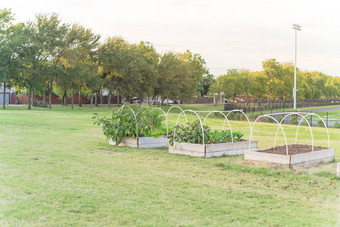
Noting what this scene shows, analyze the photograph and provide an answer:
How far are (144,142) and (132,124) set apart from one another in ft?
2.54

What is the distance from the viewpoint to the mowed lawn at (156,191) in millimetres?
6043

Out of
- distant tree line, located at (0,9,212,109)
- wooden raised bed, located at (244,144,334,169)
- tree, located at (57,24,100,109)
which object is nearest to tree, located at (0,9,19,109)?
distant tree line, located at (0,9,212,109)

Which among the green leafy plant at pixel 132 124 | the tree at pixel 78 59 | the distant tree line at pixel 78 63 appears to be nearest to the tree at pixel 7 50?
the distant tree line at pixel 78 63

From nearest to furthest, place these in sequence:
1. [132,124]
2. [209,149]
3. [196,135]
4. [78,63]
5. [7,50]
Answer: [209,149], [196,135], [132,124], [7,50], [78,63]

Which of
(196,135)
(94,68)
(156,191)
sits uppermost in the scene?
(94,68)

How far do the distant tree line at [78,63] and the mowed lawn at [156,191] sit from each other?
37.0 m

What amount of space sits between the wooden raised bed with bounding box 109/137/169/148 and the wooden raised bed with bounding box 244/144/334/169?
4.05 m

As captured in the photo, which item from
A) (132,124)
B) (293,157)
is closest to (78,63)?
(132,124)

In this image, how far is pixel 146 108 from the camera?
14789 mm

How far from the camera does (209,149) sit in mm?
11945

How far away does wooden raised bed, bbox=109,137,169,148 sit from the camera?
13766 mm

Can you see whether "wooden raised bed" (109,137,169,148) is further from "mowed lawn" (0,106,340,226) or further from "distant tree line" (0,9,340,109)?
"distant tree line" (0,9,340,109)

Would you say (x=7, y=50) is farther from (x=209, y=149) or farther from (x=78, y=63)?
(x=209, y=149)

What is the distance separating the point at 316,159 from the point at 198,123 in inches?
151
